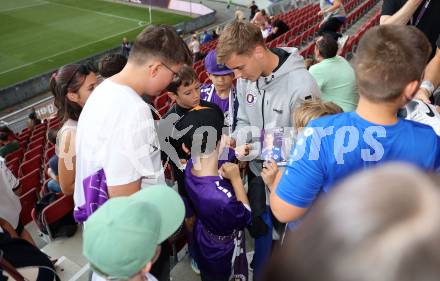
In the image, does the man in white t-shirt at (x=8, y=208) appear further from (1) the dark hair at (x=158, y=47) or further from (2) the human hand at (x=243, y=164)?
(2) the human hand at (x=243, y=164)

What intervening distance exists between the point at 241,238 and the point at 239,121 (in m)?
1.15

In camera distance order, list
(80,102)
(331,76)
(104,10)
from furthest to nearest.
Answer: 1. (104,10)
2. (331,76)
3. (80,102)

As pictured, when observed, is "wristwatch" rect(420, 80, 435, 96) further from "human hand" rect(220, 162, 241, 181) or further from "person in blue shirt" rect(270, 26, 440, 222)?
"human hand" rect(220, 162, 241, 181)

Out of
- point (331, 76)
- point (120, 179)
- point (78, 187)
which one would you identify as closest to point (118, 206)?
point (120, 179)

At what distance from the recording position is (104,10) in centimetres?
2450

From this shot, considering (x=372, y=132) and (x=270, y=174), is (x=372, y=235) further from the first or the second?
(x=270, y=174)

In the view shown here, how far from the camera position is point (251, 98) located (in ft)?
9.87

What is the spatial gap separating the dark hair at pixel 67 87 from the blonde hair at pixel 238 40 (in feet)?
3.76

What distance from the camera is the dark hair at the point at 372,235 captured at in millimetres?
592

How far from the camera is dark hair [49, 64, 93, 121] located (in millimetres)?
2726

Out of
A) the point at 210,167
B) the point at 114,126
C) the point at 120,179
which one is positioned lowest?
the point at 210,167

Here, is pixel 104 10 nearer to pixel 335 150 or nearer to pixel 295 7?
pixel 295 7

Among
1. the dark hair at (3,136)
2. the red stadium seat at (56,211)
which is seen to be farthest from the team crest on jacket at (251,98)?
the dark hair at (3,136)

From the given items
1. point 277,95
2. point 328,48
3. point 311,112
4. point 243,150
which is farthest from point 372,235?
point 328,48
